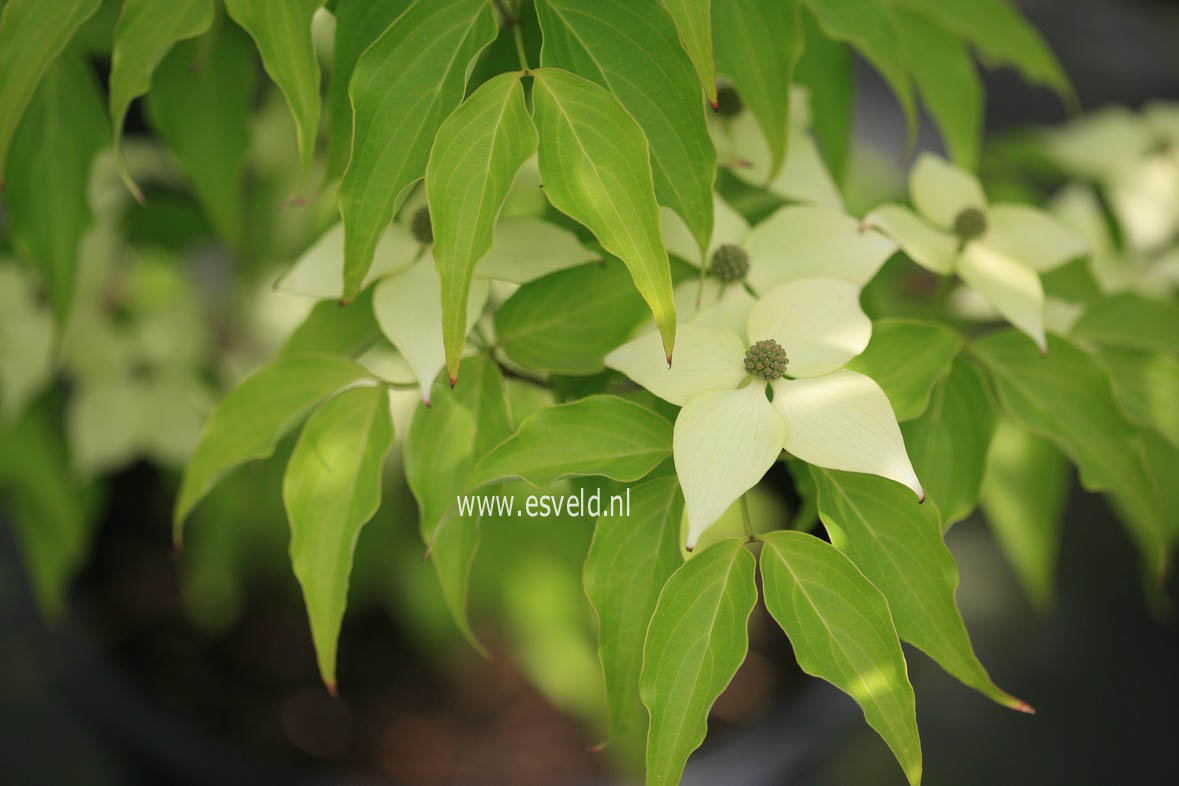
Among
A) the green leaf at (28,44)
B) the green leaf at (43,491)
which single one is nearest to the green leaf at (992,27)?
the green leaf at (28,44)

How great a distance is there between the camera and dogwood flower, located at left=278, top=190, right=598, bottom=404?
32cm

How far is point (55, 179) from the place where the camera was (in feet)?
1.34

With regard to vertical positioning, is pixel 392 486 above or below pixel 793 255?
below

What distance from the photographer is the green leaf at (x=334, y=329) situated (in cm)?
38

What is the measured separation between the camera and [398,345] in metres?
0.33

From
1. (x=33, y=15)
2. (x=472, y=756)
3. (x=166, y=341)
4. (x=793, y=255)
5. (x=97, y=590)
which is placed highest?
(x=33, y=15)

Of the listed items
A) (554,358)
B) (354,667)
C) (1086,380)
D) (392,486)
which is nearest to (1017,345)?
(1086,380)

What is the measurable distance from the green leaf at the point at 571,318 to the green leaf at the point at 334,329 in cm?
6

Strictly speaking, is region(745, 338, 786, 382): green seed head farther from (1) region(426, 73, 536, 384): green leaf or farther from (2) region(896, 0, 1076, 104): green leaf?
(2) region(896, 0, 1076, 104): green leaf

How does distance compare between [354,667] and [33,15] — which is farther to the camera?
[354,667]

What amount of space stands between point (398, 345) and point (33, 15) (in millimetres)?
166

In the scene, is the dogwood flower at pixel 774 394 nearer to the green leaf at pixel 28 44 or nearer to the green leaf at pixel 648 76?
the green leaf at pixel 648 76

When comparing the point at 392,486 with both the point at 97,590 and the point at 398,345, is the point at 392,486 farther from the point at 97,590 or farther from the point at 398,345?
the point at 398,345

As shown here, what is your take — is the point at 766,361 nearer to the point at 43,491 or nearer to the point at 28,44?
the point at 28,44
